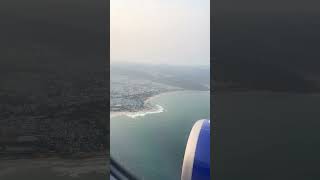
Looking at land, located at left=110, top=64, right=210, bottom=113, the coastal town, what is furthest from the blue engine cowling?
land, located at left=110, top=64, right=210, bottom=113

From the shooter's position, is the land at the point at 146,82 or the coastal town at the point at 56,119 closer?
the coastal town at the point at 56,119

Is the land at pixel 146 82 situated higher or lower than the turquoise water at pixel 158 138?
higher

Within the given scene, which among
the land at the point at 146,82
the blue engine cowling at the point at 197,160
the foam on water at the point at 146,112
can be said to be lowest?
the blue engine cowling at the point at 197,160

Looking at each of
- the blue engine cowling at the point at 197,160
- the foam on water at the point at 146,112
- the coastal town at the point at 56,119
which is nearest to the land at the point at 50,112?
the coastal town at the point at 56,119

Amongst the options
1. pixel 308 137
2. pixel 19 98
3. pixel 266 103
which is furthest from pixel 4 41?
pixel 308 137

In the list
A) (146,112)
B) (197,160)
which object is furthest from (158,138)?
(197,160)

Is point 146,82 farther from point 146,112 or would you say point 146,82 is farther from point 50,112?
point 50,112

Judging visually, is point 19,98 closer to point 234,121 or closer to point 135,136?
point 135,136

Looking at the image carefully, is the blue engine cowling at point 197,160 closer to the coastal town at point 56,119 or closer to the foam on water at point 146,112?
the coastal town at point 56,119
